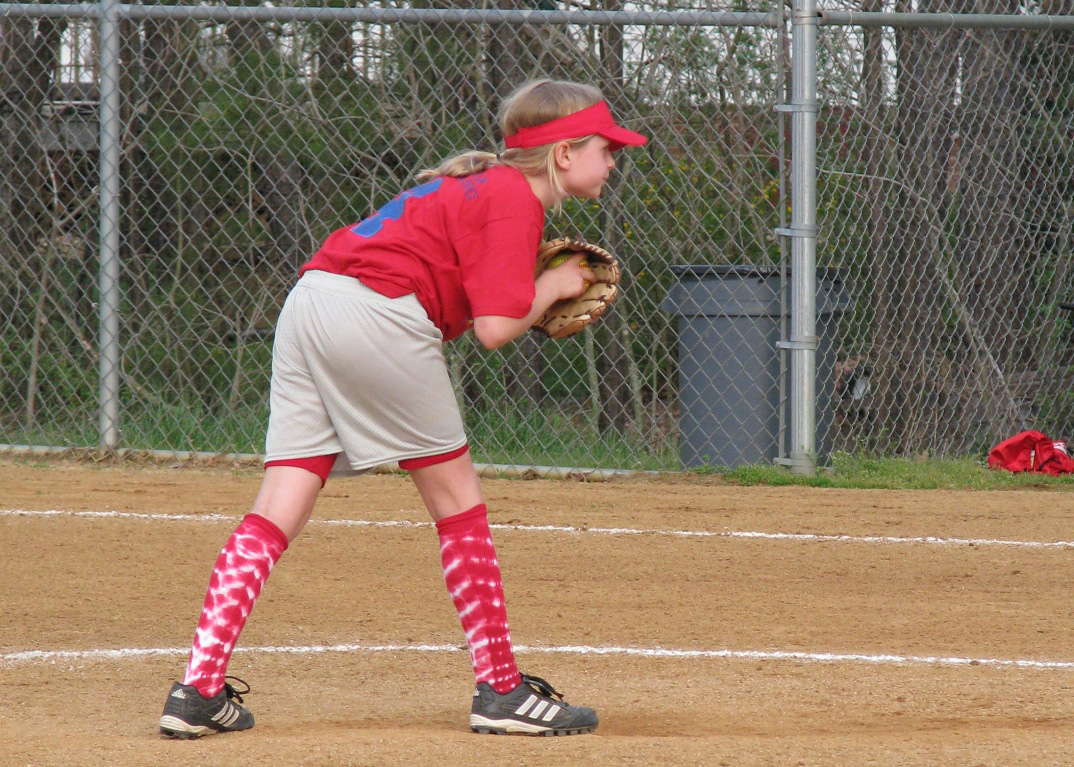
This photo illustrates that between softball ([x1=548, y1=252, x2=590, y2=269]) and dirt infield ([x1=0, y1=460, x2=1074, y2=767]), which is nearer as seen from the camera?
dirt infield ([x1=0, y1=460, x2=1074, y2=767])

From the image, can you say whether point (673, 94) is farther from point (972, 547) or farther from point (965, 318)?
point (972, 547)

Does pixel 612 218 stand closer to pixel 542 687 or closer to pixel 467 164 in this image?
pixel 467 164

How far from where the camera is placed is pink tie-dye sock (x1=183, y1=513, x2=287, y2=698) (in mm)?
2895

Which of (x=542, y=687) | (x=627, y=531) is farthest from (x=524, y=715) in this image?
(x=627, y=531)

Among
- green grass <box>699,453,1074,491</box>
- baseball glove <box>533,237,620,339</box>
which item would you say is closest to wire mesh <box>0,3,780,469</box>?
green grass <box>699,453,1074,491</box>

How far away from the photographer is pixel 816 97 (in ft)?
22.8

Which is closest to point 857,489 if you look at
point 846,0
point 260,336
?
point 846,0

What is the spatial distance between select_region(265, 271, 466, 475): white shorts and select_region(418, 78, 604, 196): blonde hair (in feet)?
1.18

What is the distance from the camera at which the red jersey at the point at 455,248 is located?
2.89 m

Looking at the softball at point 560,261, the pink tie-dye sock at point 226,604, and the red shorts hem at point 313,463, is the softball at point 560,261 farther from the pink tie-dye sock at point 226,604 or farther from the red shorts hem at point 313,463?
the pink tie-dye sock at point 226,604

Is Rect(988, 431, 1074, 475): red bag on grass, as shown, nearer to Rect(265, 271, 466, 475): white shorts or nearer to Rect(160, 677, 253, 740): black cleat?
Rect(265, 271, 466, 475): white shorts

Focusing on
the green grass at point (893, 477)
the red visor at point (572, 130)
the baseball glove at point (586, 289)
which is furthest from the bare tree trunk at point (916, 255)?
the red visor at point (572, 130)

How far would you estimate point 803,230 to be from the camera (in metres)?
6.92

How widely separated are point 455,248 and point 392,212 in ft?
0.72
